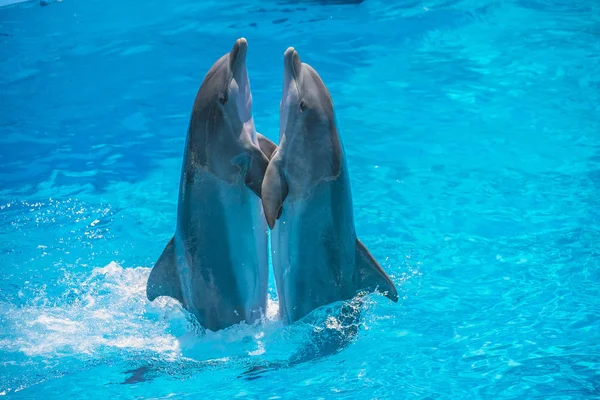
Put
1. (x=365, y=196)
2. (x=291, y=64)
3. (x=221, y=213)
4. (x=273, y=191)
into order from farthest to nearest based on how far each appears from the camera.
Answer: (x=365, y=196), (x=221, y=213), (x=291, y=64), (x=273, y=191)

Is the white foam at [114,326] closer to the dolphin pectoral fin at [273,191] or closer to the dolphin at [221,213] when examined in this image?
the dolphin at [221,213]

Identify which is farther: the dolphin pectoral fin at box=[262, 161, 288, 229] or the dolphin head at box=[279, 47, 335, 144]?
the dolphin head at box=[279, 47, 335, 144]

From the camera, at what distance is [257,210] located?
5051 mm

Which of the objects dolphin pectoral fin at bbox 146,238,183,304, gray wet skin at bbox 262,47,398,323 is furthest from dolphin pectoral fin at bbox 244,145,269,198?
dolphin pectoral fin at bbox 146,238,183,304

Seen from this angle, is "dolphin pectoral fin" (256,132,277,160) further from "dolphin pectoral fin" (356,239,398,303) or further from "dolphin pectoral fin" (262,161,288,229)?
"dolphin pectoral fin" (356,239,398,303)

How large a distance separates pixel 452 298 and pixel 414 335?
2.27 ft

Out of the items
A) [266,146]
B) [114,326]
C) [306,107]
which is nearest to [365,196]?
[266,146]

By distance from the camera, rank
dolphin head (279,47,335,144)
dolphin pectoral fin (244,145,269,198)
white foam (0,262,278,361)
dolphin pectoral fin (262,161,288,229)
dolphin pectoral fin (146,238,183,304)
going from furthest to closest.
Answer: white foam (0,262,278,361)
dolphin pectoral fin (146,238,183,304)
dolphin pectoral fin (244,145,269,198)
dolphin head (279,47,335,144)
dolphin pectoral fin (262,161,288,229)

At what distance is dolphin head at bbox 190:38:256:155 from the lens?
469 cm

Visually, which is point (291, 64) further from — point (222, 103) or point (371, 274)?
point (371, 274)

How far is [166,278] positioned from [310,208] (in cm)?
128

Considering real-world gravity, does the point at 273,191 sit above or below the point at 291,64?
below

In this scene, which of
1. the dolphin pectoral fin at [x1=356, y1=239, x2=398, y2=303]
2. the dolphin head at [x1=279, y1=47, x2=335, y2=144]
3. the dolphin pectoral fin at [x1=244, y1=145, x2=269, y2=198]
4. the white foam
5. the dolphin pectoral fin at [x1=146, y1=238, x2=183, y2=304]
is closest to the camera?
the dolphin head at [x1=279, y1=47, x2=335, y2=144]

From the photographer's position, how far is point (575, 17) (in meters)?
14.0
